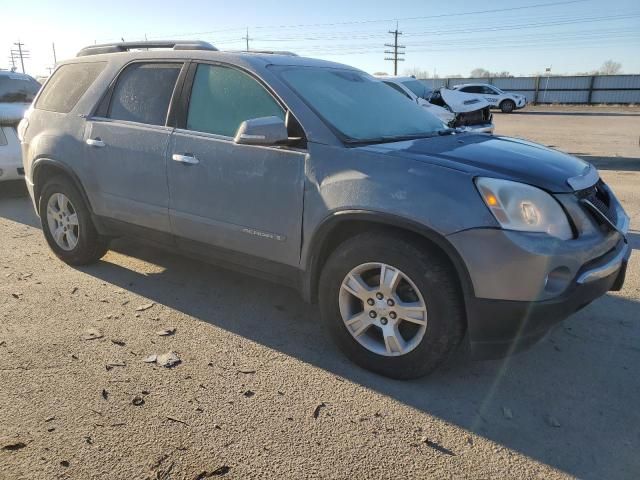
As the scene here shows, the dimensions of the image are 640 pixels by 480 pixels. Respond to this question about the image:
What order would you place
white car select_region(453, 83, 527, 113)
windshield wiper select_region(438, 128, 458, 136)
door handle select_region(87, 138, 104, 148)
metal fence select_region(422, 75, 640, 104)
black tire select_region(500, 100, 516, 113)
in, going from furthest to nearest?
metal fence select_region(422, 75, 640, 104) → black tire select_region(500, 100, 516, 113) → white car select_region(453, 83, 527, 113) → door handle select_region(87, 138, 104, 148) → windshield wiper select_region(438, 128, 458, 136)

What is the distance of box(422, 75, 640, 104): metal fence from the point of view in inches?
1651

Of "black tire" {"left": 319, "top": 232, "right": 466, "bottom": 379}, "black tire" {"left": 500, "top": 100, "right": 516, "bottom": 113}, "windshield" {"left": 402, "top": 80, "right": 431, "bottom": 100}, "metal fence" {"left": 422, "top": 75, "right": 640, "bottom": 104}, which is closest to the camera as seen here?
"black tire" {"left": 319, "top": 232, "right": 466, "bottom": 379}

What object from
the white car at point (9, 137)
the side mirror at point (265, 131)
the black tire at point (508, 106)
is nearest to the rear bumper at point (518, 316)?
the side mirror at point (265, 131)

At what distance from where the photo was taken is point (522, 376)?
3.16 meters

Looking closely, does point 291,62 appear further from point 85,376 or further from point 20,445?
point 20,445

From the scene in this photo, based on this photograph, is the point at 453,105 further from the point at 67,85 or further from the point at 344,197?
the point at 344,197

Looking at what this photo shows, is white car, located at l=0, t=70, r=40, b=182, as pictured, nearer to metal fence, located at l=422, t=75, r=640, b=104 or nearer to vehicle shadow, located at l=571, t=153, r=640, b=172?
vehicle shadow, located at l=571, t=153, r=640, b=172

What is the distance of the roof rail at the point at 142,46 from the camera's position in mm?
4185

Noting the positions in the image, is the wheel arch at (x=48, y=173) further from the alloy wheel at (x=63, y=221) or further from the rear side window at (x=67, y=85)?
the rear side window at (x=67, y=85)

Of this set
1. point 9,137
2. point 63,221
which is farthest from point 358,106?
point 9,137

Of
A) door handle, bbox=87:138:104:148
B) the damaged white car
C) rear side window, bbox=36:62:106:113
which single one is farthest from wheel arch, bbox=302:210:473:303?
the damaged white car

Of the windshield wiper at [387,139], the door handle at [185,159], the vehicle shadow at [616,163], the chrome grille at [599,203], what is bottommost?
the vehicle shadow at [616,163]

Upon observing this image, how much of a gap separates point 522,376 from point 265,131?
2.11 meters

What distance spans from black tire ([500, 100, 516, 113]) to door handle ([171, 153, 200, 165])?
115 feet
